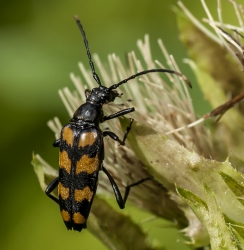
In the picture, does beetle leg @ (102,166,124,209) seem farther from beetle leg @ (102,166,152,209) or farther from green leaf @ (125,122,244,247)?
green leaf @ (125,122,244,247)

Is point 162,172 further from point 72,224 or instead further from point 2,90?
point 2,90

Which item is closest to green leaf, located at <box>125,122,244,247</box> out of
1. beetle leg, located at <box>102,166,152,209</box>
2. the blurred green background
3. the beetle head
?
beetle leg, located at <box>102,166,152,209</box>

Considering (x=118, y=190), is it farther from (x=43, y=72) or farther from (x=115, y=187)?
(x=43, y=72)

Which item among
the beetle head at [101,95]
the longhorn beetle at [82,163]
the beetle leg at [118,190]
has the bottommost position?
the beetle leg at [118,190]

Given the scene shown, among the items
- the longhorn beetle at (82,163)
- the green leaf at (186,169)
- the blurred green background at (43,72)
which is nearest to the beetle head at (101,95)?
the longhorn beetle at (82,163)

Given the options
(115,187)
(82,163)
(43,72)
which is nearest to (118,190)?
(115,187)

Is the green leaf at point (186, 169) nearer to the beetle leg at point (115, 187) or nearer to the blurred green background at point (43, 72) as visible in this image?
the beetle leg at point (115, 187)
